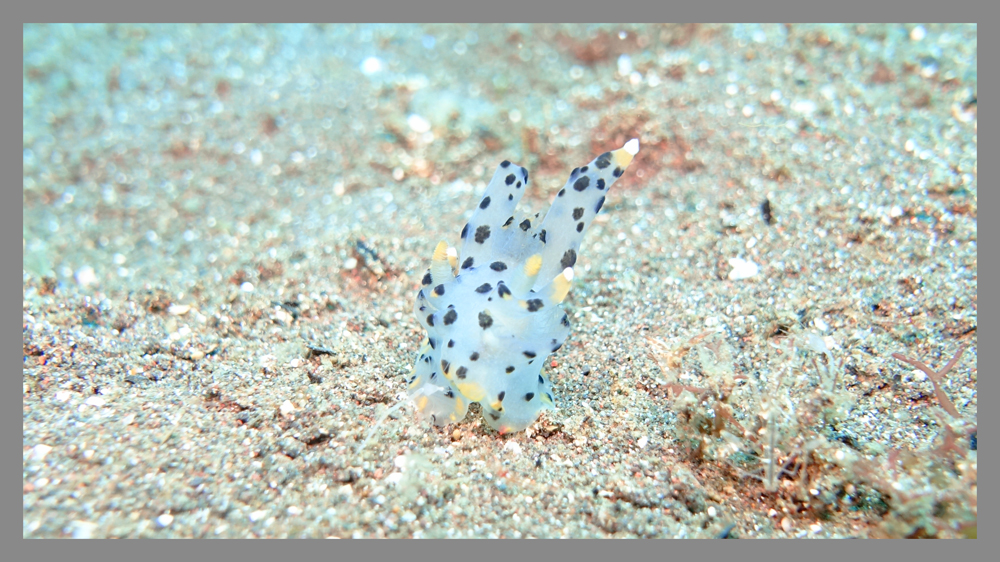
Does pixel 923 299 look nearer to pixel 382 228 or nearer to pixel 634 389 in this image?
pixel 634 389

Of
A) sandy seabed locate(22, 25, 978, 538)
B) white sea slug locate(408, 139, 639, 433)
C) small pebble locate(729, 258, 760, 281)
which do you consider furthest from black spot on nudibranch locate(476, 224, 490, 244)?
small pebble locate(729, 258, 760, 281)

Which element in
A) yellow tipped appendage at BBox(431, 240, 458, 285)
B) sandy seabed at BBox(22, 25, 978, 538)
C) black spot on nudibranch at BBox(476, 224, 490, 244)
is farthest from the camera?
black spot on nudibranch at BBox(476, 224, 490, 244)

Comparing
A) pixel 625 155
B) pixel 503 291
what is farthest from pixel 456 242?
pixel 503 291

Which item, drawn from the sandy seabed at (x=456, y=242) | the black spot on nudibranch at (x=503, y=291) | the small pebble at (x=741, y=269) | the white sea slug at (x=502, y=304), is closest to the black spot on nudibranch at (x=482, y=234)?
the white sea slug at (x=502, y=304)

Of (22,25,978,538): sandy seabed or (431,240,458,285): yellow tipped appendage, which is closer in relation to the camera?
(22,25,978,538): sandy seabed

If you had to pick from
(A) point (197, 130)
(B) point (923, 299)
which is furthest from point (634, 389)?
(A) point (197, 130)

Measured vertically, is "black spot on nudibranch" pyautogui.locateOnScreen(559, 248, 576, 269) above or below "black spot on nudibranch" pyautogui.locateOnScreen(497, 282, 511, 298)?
above

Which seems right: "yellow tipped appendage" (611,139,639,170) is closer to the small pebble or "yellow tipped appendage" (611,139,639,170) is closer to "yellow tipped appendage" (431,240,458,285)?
"yellow tipped appendage" (431,240,458,285)
